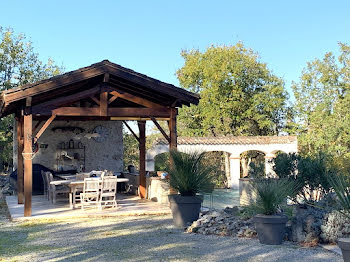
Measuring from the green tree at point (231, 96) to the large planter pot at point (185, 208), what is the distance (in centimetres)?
1565

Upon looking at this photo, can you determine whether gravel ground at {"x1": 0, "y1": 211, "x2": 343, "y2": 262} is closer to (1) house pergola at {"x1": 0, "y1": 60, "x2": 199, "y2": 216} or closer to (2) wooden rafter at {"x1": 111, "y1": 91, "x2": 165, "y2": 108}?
(1) house pergola at {"x1": 0, "y1": 60, "x2": 199, "y2": 216}

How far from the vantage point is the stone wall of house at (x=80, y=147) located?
12.8m

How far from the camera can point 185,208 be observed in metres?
7.21

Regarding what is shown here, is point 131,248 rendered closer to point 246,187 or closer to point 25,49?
point 246,187

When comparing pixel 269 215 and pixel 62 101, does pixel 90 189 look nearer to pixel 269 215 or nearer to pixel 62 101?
pixel 62 101

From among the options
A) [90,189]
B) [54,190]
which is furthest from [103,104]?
[54,190]

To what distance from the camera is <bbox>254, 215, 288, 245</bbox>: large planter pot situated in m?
5.76

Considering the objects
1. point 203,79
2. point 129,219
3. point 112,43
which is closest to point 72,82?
point 129,219

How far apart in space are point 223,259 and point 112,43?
13.7 metres

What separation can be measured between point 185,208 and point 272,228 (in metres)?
1.80

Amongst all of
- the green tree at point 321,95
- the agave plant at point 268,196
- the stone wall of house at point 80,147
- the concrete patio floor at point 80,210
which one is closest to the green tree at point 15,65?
the stone wall of house at point 80,147

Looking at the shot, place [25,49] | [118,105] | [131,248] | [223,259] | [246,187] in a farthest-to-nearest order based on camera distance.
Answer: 1. [25,49]
2. [118,105]
3. [246,187]
4. [131,248]
5. [223,259]

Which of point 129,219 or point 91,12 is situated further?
point 91,12

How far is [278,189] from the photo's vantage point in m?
5.84
